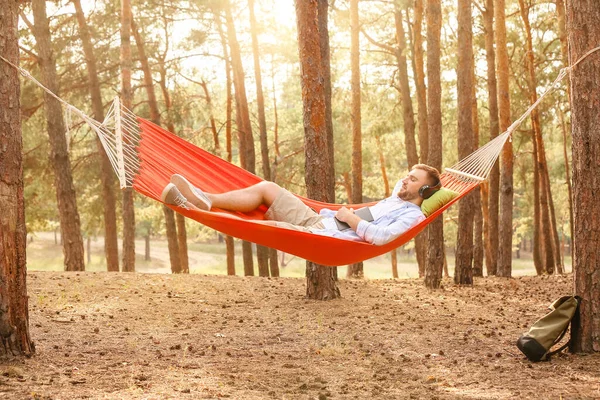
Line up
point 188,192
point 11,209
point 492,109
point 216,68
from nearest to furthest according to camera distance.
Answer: point 11,209 → point 188,192 → point 492,109 → point 216,68

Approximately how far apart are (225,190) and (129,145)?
1.94 ft

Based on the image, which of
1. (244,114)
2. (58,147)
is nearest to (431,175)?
(58,147)

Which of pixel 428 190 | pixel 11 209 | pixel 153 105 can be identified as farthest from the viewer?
pixel 153 105

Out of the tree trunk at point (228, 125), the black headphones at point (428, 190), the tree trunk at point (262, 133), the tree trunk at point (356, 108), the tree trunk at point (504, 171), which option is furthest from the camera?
the tree trunk at point (228, 125)

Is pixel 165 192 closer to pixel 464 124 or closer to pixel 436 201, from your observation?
pixel 436 201

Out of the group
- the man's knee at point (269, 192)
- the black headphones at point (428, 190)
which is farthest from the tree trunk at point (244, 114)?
the black headphones at point (428, 190)

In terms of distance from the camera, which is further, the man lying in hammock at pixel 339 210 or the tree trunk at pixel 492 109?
the tree trunk at pixel 492 109

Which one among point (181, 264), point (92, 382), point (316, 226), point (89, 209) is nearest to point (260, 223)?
point (316, 226)

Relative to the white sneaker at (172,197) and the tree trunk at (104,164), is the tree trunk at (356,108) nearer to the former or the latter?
the tree trunk at (104,164)

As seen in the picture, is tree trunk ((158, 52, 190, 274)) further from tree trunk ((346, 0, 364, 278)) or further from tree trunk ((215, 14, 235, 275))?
tree trunk ((346, 0, 364, 278))

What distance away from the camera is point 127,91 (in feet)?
23.9

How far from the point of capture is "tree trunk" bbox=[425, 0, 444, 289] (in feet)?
21.1

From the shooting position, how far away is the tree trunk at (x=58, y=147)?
7223 mm

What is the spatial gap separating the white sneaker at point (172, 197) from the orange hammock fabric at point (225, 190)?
31 millimetres
